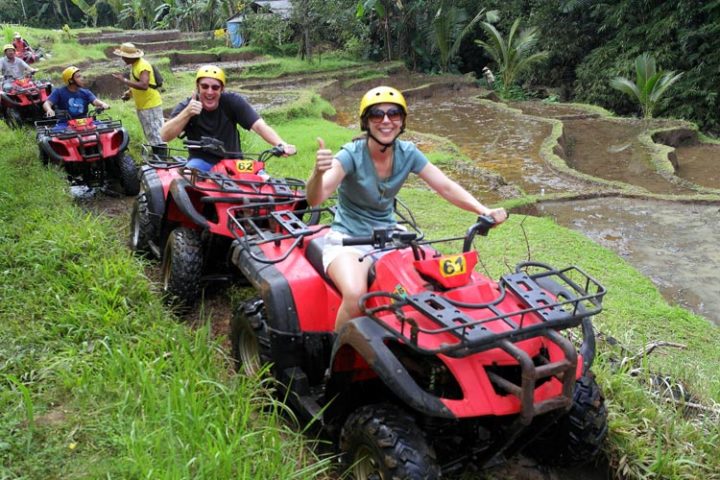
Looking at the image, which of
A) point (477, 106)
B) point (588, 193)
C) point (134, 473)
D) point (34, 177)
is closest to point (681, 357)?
point (134, 473)

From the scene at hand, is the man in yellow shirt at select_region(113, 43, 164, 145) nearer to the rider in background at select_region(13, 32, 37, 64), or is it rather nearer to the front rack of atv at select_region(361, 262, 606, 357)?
the front rack of atv at select_region(361, 262, 606, 357)

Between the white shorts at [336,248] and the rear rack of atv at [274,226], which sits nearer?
the white shorts at [336,248]

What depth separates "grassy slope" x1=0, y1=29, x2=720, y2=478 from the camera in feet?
7.54

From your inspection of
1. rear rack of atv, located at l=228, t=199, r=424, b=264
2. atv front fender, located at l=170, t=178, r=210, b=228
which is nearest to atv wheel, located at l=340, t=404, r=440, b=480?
rear rack of atv, located at l=228, t=199, r=424, b=264

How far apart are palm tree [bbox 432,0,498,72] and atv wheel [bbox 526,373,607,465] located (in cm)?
1967

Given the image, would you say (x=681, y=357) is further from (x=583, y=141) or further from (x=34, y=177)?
(x=583, y=141)

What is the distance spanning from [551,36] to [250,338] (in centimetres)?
2042

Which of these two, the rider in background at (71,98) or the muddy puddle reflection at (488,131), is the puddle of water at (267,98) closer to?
the muddy puddle reflection at (488,131)

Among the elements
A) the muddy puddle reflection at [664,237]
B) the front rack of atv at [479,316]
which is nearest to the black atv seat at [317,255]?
the front rack of atv at [479,316]

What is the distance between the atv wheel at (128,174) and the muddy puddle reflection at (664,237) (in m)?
5.29

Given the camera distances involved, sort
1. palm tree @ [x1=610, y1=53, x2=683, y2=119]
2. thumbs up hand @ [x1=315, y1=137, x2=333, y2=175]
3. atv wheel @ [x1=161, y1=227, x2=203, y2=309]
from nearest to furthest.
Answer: thumbs up hand @ [x1=315, y1=137, x2=333, y2=175] < atv wheel @ [x1=161, y1=227, x2=203, y2=309] < palm tree @ [x1=610, y1=53, x2=683, y2=119]

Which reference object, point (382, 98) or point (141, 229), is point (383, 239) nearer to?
point (382, 98)

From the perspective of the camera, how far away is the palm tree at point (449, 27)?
21172mm

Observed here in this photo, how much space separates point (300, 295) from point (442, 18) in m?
20.2
